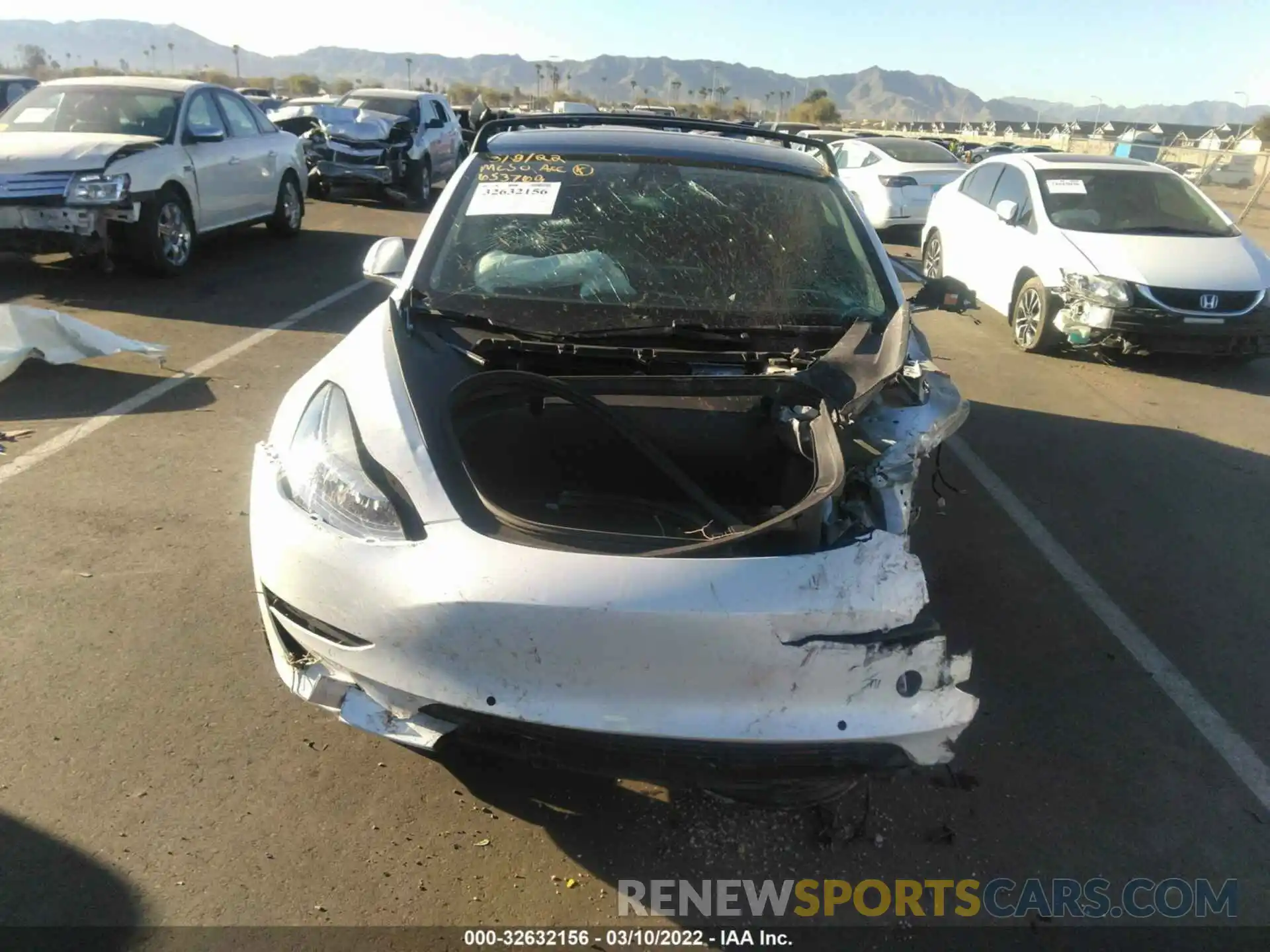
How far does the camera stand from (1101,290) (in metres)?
7.50

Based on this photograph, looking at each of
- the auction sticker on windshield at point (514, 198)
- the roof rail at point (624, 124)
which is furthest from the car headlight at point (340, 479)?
the roof rail at point (624, 124)

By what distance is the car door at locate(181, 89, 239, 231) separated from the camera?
9250 mm

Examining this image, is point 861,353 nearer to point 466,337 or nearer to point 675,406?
point 675,406

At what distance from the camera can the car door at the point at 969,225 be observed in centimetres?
943

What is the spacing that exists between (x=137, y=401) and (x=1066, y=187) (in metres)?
7.61

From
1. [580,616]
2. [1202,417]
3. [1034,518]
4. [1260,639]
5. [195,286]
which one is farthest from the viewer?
[195,286]

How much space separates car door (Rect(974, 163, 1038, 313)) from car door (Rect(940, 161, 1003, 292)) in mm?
72

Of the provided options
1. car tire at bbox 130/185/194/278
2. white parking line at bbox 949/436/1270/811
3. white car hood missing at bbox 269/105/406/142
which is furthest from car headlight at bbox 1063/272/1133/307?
white car hood missing at bbox 269/105/406/142

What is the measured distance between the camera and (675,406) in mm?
3012

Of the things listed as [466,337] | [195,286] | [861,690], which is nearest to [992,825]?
[861,690]

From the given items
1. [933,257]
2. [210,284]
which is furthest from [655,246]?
[933,257]

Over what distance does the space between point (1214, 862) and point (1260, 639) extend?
1.54m

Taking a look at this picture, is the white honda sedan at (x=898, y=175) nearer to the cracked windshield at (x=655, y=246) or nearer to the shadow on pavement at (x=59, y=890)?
the cracked windshield at (x=655, y=246)

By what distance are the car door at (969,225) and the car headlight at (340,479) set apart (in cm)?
794
